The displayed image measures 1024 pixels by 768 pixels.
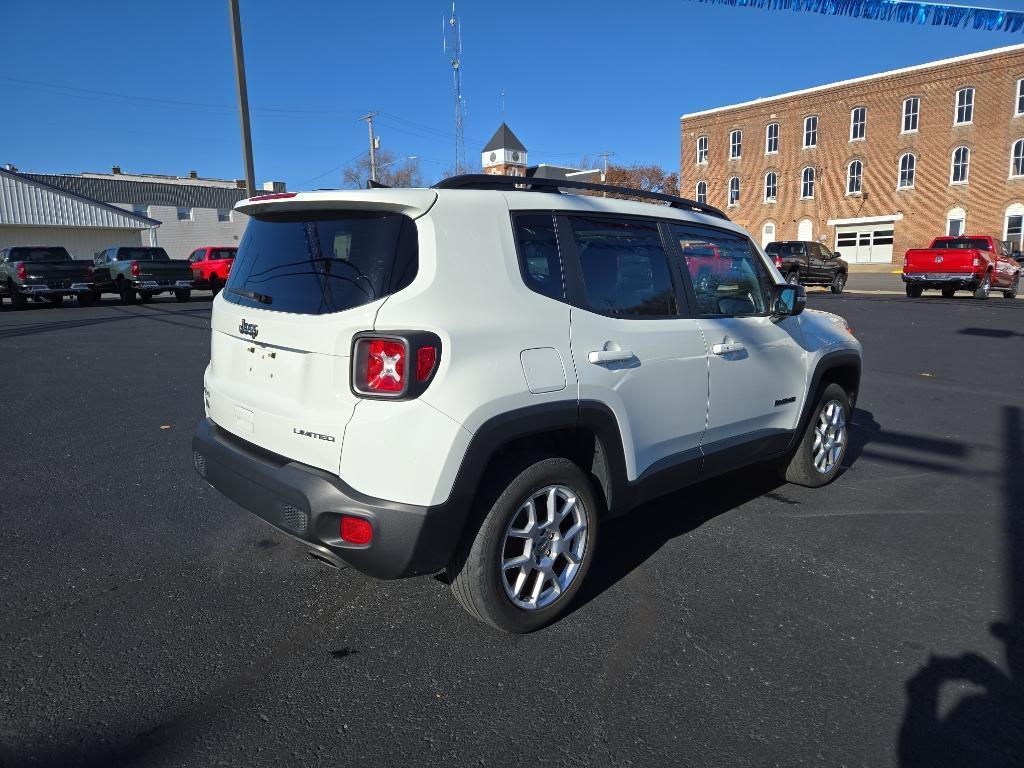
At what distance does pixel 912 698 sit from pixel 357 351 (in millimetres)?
2394

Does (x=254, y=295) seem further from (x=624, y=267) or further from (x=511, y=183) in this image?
(x=624, y=267)

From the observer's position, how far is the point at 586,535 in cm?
316

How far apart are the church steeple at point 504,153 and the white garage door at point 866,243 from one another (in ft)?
141

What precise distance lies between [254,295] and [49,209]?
40.9 m

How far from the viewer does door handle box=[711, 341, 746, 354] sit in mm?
3645

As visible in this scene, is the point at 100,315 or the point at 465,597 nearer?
the point at 465,597

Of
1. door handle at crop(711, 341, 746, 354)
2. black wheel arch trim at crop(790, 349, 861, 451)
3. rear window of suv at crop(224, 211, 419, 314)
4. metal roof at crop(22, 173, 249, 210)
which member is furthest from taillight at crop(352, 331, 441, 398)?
metal roof at crop(22, 173, 249, 210)

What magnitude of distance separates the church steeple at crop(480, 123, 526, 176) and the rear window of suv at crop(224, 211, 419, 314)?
81.1 meters

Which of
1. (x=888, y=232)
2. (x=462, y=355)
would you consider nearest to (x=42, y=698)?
(x=462, y=355)

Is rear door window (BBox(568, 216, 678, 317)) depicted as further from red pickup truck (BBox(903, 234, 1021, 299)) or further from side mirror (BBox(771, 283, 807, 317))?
red pickup truck (BBox(903, 234, 1021, 299))

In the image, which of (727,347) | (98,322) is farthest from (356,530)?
(98,322)

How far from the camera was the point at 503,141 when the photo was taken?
83938mm

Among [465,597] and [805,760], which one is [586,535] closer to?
[465,597]

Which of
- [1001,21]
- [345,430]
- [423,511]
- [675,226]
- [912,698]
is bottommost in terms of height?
[912,698]
